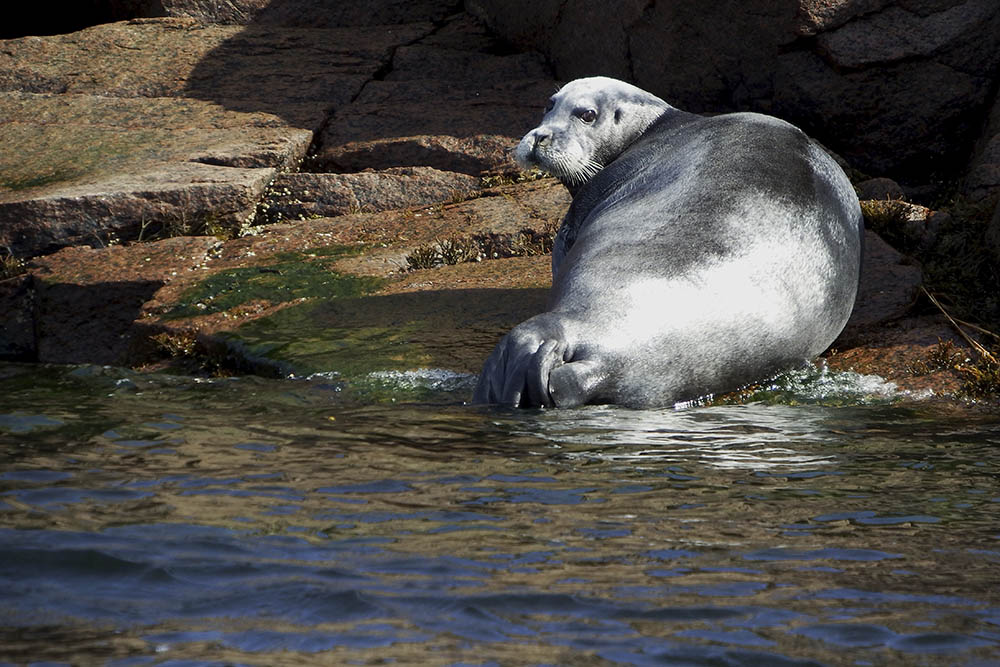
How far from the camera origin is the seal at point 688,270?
5355 mm

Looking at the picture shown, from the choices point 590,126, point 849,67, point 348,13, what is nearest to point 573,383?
point 590,126

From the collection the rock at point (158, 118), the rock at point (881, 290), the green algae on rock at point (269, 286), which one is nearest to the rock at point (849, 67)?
the rock at point (881, 290)

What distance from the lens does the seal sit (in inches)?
→ 211

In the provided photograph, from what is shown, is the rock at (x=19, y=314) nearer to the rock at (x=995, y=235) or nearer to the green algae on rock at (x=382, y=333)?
the green algae on rock at (x=382, y=333)

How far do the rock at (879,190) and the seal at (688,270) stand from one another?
6.13 feet

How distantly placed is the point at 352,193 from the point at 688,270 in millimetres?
4731

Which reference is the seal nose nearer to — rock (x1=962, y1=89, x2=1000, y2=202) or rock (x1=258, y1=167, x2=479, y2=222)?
rock (x1=258, y1=167, x2=479, y2=222)

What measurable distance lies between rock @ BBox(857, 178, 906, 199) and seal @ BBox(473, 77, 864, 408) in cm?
187

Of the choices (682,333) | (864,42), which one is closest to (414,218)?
(864,42)

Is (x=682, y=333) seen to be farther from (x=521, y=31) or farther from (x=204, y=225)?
(x=521, y=31)

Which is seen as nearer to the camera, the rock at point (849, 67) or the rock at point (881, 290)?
the rock at point (881, 290)

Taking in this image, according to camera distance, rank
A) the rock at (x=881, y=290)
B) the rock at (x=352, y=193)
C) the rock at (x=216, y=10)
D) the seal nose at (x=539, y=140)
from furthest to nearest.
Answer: the rock at (x=216, y=10), the rock at (x=352, y=193), the seal nose at (x=539, y=140), the rock at (x=881, y=290)

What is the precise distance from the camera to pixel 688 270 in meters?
5.74

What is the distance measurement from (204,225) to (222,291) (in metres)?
1.63
